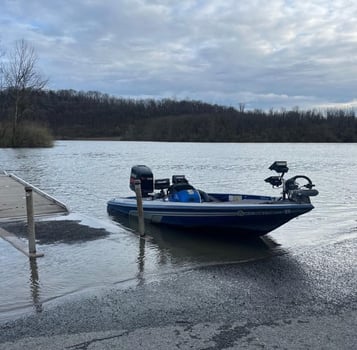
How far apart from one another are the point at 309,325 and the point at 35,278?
3.84 meters

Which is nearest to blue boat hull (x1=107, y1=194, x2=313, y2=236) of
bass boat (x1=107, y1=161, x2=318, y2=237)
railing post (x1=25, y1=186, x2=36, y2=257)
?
bass boat (x1=107, y1=161, x2=318, y2=237)

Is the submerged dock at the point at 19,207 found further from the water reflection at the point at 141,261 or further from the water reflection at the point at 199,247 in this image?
the water reflection at the point at 199,247

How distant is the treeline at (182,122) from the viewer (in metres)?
99.1

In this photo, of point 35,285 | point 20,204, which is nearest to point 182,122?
point 20,204

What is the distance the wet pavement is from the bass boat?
209cm

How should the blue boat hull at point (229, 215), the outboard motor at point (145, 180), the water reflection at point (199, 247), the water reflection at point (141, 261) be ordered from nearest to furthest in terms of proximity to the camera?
the water reflection at point (141, 261)
the water reflection at point (199, 247)
the blue boat hull at point (229, 215)
the outboard motor at point (145, 180)

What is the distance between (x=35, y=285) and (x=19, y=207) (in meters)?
6.39

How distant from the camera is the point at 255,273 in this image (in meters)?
7.11

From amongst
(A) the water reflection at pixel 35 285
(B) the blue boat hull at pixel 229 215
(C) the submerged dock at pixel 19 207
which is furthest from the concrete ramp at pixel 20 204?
(A) the water reflection at pixel 35 285

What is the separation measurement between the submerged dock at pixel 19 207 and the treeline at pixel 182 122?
7829 cm

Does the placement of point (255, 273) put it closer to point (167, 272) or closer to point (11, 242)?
point (167, 272)

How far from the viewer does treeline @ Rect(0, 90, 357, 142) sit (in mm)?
99125

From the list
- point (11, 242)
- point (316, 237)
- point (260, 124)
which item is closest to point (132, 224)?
point (11, 242)

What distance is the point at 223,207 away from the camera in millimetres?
9602
